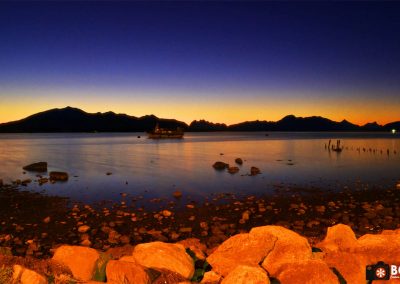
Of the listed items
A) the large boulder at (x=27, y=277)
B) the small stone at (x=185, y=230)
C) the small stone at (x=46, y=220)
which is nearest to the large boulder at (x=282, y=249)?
the large boulder at (x=27, y=277)

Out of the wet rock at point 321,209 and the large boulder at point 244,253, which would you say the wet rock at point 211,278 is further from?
the wet rock at point 321,209

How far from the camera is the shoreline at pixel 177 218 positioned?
44.5 feet

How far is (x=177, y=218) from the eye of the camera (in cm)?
1684

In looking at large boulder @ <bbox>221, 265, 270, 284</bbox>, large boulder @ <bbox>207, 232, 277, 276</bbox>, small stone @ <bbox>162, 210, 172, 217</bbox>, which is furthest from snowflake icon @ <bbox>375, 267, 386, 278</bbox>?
small stone @ <bbox>162, 210, 172, 217</bbox>

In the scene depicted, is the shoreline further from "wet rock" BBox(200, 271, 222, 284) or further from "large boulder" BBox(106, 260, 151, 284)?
"large boulder" BBox(106, 260, 151, 284)

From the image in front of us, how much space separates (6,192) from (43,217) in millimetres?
9847

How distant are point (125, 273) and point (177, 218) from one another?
1026 cm

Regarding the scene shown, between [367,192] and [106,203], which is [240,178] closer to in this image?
[367,192]

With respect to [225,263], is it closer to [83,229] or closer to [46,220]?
[83,229]

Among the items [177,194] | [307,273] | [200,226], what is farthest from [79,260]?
[177,194]

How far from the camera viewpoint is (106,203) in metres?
20.6

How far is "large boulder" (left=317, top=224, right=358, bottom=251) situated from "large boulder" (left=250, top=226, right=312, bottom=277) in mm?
1512

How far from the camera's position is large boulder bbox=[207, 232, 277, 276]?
7445mm

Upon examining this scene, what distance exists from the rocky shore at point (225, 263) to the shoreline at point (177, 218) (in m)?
4.03
